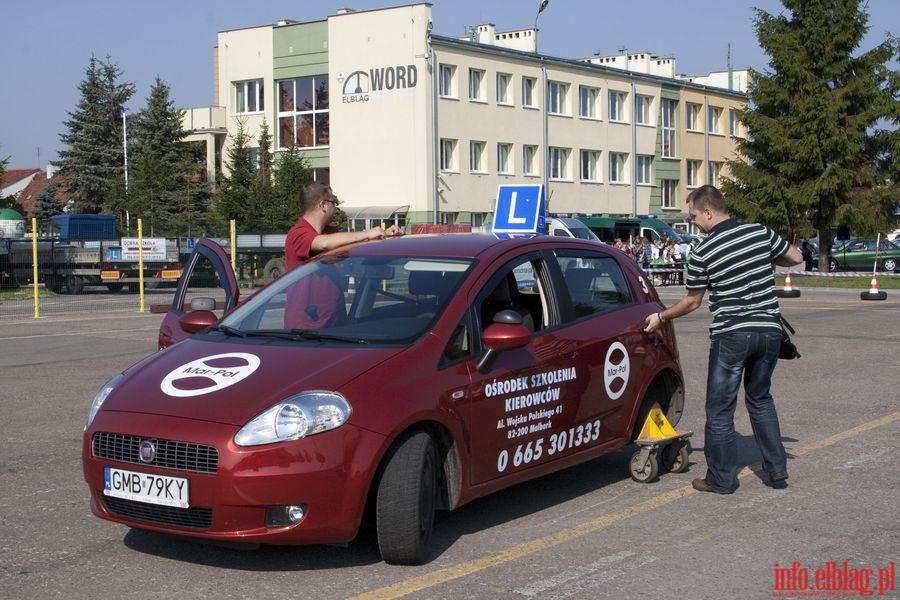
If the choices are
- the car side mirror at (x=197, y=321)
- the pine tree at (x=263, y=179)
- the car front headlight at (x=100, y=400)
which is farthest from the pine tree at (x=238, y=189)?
the car front headlight at (x=100, y=400)

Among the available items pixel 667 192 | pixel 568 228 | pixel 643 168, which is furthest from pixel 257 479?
pixel 667 192

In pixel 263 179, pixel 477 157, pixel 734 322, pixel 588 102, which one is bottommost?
pixel 734 322

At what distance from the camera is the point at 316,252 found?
25.1 feet

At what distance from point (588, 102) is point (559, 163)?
3762 millimetres

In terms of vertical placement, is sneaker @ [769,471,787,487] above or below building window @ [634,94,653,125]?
below

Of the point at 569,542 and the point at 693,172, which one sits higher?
the point at 693,172

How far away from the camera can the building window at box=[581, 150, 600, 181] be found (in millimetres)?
57125

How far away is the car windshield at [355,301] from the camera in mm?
5840

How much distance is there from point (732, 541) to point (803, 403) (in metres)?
4.97

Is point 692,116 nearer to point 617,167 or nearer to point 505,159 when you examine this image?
point 617,167

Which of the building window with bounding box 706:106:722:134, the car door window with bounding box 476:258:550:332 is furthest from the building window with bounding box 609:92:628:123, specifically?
the car door window with bounding box 476:258:550:332

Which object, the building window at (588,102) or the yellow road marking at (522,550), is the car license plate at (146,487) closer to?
the yellow road marking at (522,550)

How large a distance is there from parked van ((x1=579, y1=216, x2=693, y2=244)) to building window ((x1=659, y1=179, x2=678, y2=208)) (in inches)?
564

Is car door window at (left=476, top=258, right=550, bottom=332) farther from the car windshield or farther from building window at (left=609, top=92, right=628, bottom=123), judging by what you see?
building window at (left=609, top=92, right=628, bottom=123)
